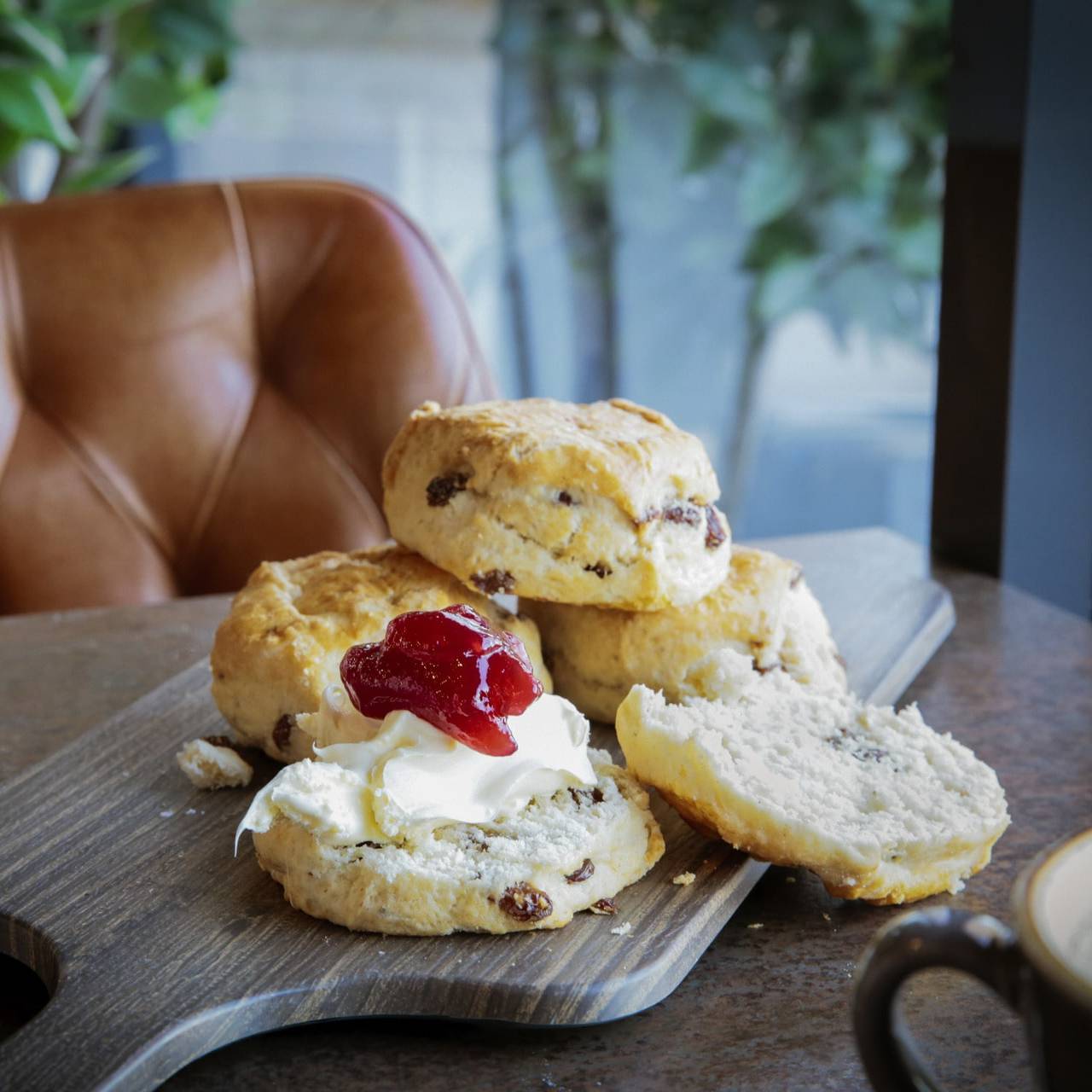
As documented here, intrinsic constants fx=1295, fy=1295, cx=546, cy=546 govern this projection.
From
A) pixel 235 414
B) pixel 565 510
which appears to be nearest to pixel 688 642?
pixel 565 510

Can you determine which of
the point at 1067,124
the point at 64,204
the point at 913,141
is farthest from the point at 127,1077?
Answer: the point at 913,141

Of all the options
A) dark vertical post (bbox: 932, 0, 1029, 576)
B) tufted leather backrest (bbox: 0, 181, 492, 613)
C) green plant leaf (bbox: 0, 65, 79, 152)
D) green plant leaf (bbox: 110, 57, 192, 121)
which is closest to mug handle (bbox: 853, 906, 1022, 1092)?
dark vertical post (bbox: 932, 0, 1029, 576)

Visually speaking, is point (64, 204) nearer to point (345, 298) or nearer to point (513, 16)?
point (345, 298)

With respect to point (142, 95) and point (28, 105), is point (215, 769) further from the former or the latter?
point (142, 95)

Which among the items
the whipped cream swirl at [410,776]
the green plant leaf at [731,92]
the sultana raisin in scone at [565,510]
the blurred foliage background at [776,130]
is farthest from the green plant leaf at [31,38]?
the whipped cream swirl at [410,776]

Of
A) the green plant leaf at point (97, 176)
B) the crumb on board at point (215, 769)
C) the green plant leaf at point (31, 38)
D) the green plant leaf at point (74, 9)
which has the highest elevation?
the green plant leaf at point (74, 9)

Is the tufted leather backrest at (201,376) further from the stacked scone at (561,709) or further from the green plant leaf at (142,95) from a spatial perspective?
the green plant leaf at (142,95)
